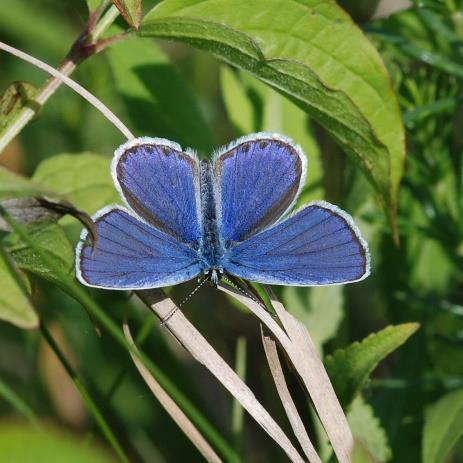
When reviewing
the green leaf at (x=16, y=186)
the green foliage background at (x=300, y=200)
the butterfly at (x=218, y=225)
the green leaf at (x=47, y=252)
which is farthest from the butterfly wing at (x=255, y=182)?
the green leaf at (x=16, y=186)

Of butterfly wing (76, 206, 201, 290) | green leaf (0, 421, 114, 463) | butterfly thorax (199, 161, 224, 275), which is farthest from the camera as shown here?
butterfly thorax (199, 161, 224, 275)

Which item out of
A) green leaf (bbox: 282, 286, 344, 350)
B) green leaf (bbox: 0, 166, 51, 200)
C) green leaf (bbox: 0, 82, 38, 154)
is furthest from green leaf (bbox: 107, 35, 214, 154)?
green leaf (bbox: 0, 166, 51, 200)

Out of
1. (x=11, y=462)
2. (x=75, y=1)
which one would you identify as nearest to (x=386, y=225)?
(x=75, y=1)

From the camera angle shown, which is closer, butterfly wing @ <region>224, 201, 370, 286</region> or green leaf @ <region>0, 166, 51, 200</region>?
green leaf @ <region>0, 166, 51, 200</region>

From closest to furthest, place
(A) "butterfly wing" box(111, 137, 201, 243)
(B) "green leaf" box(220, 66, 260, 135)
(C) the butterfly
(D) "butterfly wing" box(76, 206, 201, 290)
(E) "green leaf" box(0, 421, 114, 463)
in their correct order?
(E) "green leaf" box(0, 421, 114, 463) < (D) "butterfly wing" box(76, 206, 201, 290) < (C) the butterfly < (A) "butterfly wing" box(111, 137, 201, 243) < (B) "green leaf" box(220, 66, 260, 135)

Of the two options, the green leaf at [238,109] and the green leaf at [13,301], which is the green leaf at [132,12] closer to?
the green leaf at [13,301]

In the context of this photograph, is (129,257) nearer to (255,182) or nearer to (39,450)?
(255,182)

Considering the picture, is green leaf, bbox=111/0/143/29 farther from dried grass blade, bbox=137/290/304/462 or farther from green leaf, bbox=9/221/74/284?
dried grass blade, bbox=137/290/304/462
